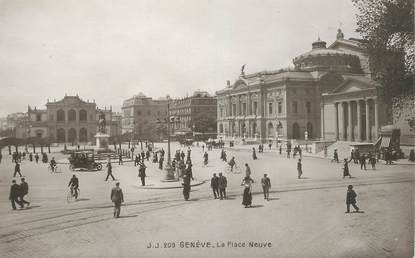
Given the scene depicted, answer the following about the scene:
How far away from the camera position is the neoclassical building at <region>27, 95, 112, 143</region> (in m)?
94.8

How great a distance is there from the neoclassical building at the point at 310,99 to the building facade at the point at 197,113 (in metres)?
17.1

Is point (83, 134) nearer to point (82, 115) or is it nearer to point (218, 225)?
point (82, 115)

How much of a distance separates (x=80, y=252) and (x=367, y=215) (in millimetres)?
10110

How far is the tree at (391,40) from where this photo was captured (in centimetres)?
1781

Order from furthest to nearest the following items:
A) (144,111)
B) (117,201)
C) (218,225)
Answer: (144,111) < (117,201) < (218,225)

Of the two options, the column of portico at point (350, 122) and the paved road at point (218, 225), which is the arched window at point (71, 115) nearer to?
the column of portico at point (350, 122)

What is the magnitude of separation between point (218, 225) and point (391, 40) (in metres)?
12.8

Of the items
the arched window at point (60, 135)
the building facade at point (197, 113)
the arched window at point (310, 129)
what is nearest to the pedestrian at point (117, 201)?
the arched window at point (310, 129)

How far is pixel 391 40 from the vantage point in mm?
19312

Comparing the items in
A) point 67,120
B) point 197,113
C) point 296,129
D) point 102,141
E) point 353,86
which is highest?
point 197,113

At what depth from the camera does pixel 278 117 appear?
232 feet

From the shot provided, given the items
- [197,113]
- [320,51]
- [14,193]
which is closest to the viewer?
[14,193]

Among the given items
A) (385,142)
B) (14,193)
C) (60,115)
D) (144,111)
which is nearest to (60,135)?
(60,115)

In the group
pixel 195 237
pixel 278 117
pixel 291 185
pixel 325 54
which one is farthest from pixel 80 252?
pixel 325 54
